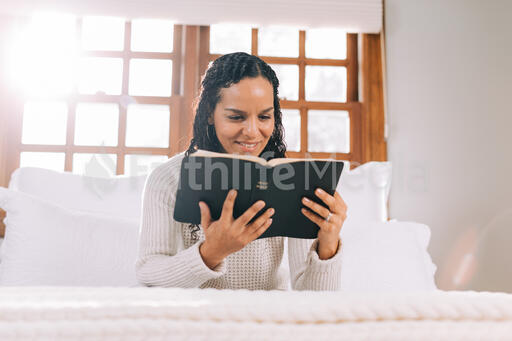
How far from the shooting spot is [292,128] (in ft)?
7.93

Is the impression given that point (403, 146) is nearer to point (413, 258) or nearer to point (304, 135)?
point (304, 135)

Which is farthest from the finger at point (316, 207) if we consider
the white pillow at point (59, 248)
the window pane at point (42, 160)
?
the window pane at point (42, 160)

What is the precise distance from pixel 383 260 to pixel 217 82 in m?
0.79

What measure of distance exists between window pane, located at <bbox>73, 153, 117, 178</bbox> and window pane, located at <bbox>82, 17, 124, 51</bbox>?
0.58m

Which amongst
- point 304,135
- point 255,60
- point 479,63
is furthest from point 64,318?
point 479,63

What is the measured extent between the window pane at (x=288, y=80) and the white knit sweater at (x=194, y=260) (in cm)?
131

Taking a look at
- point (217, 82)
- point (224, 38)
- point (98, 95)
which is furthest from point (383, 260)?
point (98, 95)

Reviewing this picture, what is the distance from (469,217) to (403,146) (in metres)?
0.48

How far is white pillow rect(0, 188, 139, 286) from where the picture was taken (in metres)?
1.32

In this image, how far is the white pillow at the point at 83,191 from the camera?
1.60 meters

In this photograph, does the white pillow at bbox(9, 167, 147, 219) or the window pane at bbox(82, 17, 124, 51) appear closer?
the white pillow at bbox(9, 167, 147, 219)

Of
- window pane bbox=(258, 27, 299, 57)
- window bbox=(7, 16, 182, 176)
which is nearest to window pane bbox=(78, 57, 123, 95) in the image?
window bbox=(7, 16, 182, 176)

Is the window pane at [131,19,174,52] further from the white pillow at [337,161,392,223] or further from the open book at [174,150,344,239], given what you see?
the open book at [174,150,344,239]

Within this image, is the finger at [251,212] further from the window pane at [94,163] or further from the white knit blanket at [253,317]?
the window pane at [94,163]
